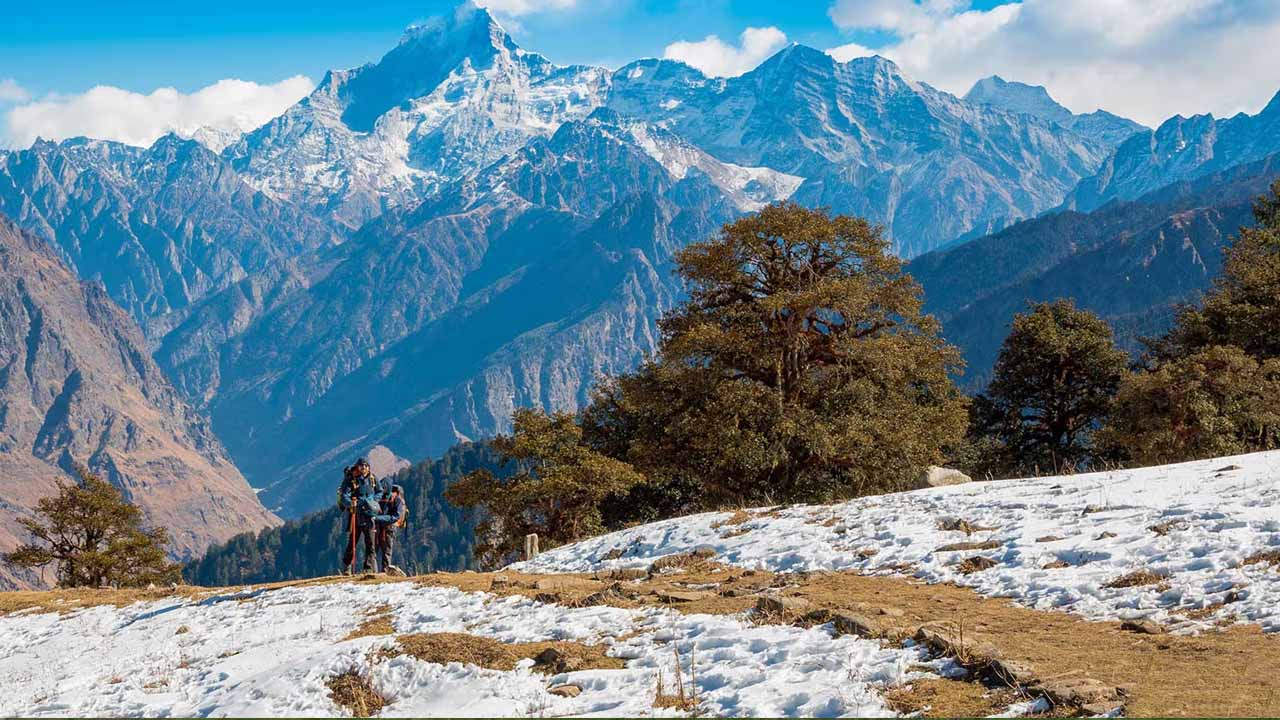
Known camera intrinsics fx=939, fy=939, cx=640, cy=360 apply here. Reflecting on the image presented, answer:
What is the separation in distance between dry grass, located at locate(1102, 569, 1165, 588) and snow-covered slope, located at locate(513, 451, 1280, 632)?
126 mm

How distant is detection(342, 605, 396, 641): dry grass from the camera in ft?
53.8

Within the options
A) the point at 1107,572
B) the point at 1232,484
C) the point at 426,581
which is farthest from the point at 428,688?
the point at 1232,484

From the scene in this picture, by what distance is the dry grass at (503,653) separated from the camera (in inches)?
524

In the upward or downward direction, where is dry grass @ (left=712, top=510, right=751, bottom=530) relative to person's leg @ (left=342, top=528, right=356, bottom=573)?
downward

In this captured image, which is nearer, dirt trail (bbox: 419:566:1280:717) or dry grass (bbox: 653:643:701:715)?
dirt trail (bbox: 419:566:1280:717)

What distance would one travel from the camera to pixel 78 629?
22.1 metres

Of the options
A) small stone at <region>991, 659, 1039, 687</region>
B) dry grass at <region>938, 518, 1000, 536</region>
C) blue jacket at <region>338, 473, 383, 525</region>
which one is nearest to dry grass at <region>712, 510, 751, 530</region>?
dry grass at <region>938, 518, 1000, 536</region>

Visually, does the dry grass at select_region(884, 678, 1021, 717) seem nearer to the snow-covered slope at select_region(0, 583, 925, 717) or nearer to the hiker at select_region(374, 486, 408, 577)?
the snow-covered slope at select_region(0, 583, 925, 717)

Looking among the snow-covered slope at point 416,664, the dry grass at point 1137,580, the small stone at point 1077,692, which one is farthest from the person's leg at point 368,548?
the small stone at point 1077,692

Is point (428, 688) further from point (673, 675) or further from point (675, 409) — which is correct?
point (675, 409)

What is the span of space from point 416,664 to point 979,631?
821 centimetres

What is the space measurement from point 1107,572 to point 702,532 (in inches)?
458

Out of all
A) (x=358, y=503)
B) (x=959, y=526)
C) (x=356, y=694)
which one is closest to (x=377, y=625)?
(x=356, y=694)

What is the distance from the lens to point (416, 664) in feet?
44.9
